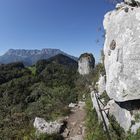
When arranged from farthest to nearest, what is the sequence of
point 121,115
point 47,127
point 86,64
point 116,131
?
point 86,64
point 47,127
point 121,115
point 116,131

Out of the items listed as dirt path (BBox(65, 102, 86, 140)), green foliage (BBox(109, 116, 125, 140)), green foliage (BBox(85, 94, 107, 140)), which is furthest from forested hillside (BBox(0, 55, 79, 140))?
green foliage (BBox(109, 116, 125, 140))

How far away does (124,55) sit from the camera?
445 inches

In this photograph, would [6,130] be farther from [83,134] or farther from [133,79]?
[133,79]

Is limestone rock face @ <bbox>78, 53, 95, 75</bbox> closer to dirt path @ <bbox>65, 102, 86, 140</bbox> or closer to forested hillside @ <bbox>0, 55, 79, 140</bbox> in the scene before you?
forested hillside @ <bbox>0, 55, 79, 140</bbox>

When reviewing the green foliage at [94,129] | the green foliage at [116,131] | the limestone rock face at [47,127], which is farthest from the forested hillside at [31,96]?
the green foliage at [116,131]

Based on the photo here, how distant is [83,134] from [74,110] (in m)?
6.23

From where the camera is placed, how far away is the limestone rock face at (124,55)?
10.7 m

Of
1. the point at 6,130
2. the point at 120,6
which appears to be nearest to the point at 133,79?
the point at 120,6

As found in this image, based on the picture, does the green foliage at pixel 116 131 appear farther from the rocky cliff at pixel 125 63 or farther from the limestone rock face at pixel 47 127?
the limestone rock face at pixel 47 127

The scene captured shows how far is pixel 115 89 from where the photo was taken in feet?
38.7

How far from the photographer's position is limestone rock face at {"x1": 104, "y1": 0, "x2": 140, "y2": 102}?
10695mm

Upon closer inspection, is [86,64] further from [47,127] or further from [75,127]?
[47,127]

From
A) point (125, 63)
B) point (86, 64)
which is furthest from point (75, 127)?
point (86, 64)

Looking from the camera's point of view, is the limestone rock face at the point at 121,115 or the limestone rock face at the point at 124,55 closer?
the limestone rock face at the point at 124,55
